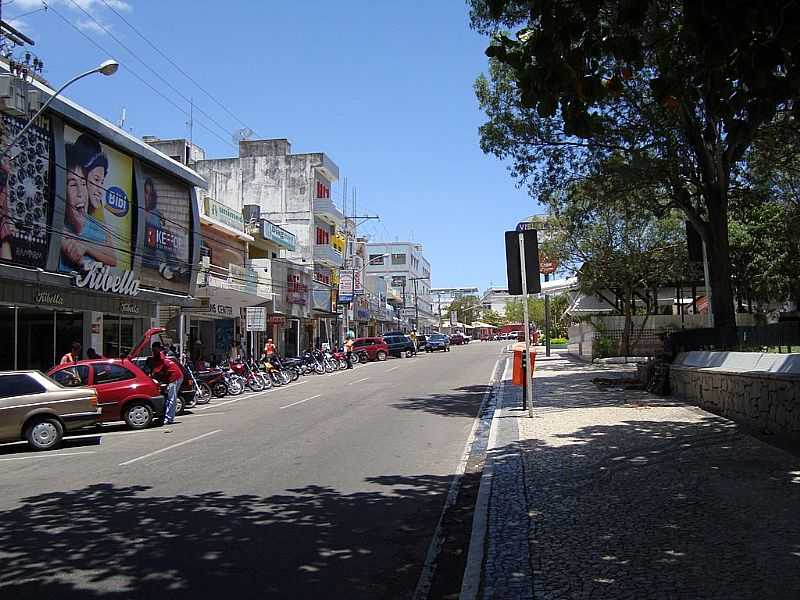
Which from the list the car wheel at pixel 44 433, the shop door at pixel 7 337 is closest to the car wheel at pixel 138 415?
the car wheel at pixel 44 433

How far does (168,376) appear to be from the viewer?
1617 cm

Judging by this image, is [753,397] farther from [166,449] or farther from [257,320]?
[257,320]

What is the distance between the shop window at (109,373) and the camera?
1533 cm

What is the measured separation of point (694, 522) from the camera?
623 centimetres

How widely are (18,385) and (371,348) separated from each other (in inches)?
1454

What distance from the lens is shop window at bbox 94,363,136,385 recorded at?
603 inches

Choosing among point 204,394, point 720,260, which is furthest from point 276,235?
point 720,260

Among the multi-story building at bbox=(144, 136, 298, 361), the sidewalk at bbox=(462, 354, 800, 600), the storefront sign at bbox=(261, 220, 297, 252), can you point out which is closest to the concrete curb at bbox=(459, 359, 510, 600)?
the sidewalk at bbox=(462, 354, 800, 600)

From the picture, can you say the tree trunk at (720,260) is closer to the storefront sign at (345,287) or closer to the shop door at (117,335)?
the shop door at (117,335)

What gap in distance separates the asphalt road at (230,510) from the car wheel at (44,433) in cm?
22

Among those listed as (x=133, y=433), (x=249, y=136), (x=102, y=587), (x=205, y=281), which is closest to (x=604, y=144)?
(x=133, y=433)

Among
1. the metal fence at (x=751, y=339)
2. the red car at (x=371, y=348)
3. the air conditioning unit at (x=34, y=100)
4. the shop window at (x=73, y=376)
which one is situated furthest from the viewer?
the red car at (x=371, y=348)

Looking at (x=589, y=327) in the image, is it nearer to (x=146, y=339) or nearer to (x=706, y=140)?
(x=706, y=140)

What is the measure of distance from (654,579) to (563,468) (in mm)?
3975
